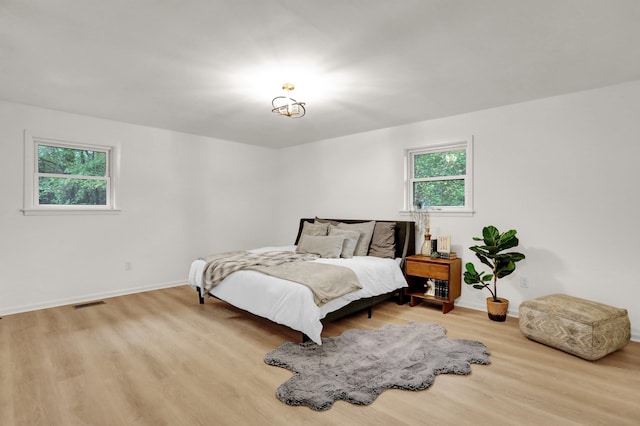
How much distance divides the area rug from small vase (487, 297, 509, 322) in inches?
30.1

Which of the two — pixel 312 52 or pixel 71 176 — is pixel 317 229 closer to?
pixel 312 52

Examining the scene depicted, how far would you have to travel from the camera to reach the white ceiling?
1986 mm

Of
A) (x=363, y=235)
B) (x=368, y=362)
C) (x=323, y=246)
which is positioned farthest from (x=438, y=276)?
(x=368, y=362)

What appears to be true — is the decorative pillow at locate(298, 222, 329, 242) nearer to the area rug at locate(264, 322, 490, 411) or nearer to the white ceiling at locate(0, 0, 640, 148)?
the white ceiling at locate(0, 0, 640, 148)

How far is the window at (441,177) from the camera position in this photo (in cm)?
410

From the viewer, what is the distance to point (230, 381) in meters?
2.28

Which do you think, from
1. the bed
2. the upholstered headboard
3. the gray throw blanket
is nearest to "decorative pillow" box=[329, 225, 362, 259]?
the bed

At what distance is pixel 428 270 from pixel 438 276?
0.13m

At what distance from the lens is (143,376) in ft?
7.70

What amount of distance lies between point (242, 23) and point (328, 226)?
3.16 m

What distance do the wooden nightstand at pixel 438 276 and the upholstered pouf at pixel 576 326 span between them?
868mm

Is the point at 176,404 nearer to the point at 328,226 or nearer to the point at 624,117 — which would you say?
the point at 328,226

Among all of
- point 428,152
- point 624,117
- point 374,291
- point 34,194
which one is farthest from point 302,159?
point 624,117

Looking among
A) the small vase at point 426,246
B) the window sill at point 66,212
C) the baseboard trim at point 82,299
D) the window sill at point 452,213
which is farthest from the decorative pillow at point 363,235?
the window sill at point 66,212
